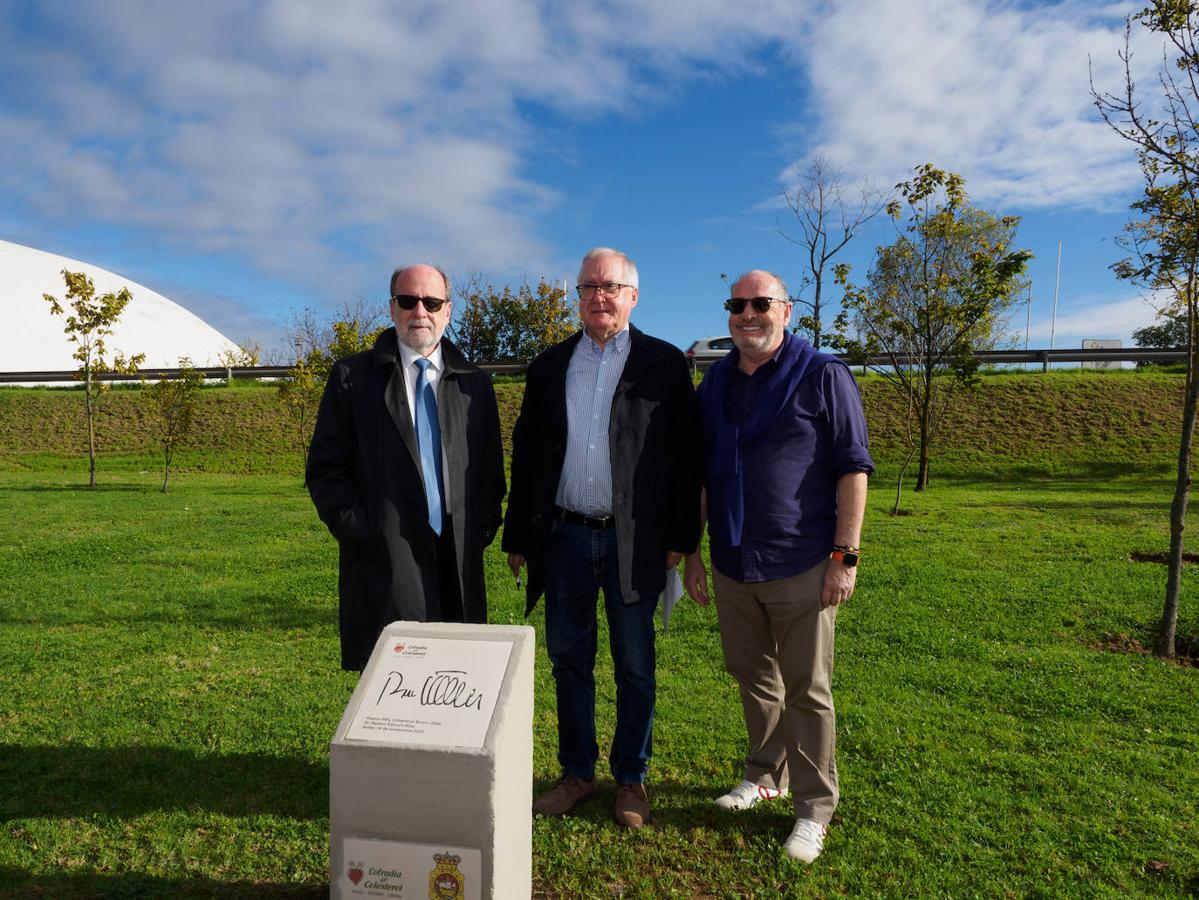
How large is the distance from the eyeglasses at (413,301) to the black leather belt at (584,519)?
1.00 meters

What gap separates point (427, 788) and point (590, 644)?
1.38 meters

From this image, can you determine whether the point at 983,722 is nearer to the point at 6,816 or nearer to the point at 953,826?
the point at 953,826

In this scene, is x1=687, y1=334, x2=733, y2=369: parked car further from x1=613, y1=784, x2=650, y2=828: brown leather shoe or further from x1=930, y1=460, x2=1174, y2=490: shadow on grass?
x1=613, y1=784, x2=650, y2=828: brown leather shoe

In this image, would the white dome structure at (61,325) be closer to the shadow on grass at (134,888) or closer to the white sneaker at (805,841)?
the shadow on grass at (134,888)

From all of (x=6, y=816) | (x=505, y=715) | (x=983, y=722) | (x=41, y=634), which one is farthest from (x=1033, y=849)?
(x=41, y=634)

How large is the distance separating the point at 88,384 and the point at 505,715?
2125cm

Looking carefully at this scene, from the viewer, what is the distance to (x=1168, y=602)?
245 inches

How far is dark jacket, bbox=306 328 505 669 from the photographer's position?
10.2 ft

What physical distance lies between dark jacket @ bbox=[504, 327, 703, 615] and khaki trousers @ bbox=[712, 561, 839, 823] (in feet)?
1.25

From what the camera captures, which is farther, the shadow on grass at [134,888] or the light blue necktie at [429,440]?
the light blue necktie at [429,440]

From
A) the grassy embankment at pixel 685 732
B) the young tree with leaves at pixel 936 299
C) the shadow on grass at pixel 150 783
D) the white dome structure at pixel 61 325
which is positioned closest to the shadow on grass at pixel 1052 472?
the young tree with leaves at pixel 936 299

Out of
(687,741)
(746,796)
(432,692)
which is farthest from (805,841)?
(432,692)

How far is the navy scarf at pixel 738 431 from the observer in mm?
3240
